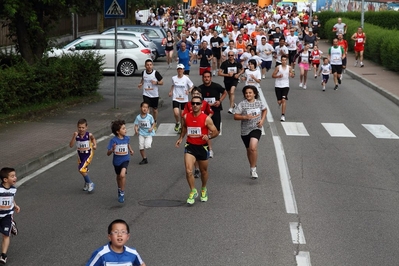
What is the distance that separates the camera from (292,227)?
391 inches

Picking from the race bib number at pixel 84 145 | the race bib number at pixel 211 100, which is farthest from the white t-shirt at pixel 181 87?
the race bib number at pixel 84 145

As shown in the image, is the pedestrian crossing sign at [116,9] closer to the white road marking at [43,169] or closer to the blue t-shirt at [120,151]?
the white road marking at [43,169]

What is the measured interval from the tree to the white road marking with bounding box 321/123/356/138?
7165 mm

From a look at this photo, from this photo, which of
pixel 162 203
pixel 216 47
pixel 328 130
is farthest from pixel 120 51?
pixel 162 203

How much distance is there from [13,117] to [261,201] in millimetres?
8740

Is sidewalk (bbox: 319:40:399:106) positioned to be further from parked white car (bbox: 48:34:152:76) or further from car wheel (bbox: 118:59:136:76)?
car wheel (bbox: 118:59:136:76)

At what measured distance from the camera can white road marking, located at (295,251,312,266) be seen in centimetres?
845

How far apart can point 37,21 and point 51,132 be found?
5100 millimetres

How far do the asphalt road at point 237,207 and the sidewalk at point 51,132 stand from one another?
42cm

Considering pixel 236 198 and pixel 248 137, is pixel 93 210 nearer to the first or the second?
pixel 236 198

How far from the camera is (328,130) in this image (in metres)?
18.7

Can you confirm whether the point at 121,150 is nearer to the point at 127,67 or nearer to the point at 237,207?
the point at 237,207

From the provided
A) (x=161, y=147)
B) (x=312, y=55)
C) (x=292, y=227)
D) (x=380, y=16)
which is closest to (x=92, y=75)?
(x=161, y=147)

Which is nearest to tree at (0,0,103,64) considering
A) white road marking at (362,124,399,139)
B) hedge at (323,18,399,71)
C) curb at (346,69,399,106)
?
white road marking at (362,124,399,139)
